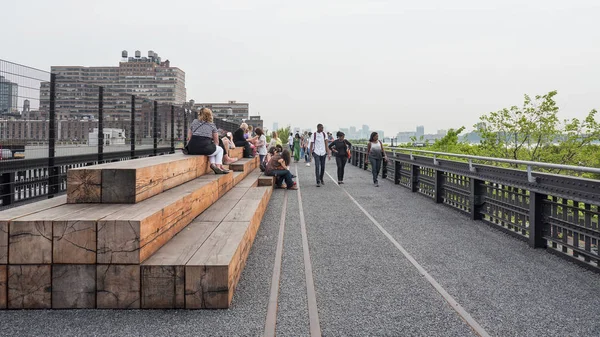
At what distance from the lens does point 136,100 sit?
11.3m

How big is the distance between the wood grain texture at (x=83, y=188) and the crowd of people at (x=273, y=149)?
4.07 m

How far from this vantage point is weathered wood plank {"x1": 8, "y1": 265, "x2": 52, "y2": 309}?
3732mm

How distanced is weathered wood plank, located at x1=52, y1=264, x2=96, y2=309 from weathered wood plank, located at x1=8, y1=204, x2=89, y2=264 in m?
0.16

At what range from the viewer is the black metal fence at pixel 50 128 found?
7.05 m

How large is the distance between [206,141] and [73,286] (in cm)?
522

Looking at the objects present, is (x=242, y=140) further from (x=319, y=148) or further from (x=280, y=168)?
(x=280, y=168)

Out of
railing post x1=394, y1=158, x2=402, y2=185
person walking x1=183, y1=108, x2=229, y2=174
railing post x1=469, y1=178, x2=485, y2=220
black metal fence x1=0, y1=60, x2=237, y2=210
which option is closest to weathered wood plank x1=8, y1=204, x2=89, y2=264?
black metal fence x1=0, y1=60, x2=237, y2=210

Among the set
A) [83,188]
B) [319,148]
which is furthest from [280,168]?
[83,188]

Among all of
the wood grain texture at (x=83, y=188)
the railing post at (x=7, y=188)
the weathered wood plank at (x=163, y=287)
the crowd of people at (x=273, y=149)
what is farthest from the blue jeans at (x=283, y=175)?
the weathered wood plank at (x=163, y=287)

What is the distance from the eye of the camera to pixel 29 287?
376 cm

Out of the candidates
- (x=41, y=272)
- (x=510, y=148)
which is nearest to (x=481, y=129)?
→ (x=510, y=148)

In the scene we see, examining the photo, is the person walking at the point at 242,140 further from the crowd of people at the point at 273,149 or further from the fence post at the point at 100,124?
the fence post at the point at 100,124

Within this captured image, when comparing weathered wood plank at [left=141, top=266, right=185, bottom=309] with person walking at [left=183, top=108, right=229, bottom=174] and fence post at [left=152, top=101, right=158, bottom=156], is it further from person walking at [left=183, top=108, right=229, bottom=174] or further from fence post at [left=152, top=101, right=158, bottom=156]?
fence post at [left=152, top=101, right=158, bottom=156]

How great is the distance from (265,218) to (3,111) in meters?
4.72
